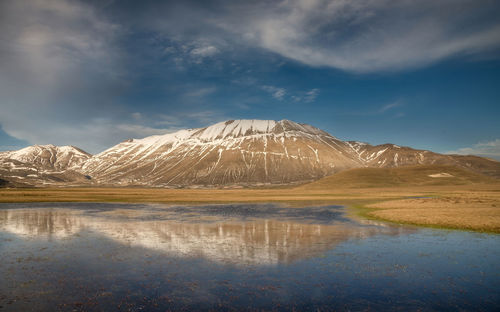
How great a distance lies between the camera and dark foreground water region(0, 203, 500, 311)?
47.6ft

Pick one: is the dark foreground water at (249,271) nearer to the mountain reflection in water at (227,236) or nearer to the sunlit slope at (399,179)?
the mountain reflection in water at (227,236)

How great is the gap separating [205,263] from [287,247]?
7930mm

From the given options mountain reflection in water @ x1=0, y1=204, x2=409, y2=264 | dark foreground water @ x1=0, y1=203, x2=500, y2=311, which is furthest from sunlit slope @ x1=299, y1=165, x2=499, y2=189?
dark foreground water @ x1=0, y1=203, x2=500, y2=311

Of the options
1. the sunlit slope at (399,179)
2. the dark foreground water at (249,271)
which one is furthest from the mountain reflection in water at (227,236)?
the sunlit slope at (399,179)

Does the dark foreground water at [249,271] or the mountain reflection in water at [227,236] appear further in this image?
the mountain reflection in water at [227,236]

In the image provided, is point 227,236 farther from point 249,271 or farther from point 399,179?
point 399,179

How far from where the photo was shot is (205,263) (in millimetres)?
21016

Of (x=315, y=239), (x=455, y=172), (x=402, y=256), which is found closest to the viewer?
(x=402, y=256)

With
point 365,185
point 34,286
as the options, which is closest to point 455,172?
point 365,185

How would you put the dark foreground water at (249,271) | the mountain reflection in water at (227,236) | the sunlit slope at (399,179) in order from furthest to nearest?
1. the sunlit slope at (399,179)
2. the mountain reflection in water at (227,236)
3. the dark foreground water at (249,271)

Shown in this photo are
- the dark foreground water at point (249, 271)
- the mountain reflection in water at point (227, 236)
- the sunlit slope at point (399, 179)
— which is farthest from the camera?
the sunlit slope at point (399, 179)

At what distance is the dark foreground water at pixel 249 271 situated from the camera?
47.6ft

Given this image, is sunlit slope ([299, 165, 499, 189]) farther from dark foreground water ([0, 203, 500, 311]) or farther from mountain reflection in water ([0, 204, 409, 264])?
dark foreground water ([0, 203, 500, 311])

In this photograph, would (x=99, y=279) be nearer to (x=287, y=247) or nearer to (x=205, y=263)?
(x=205, y=263)
